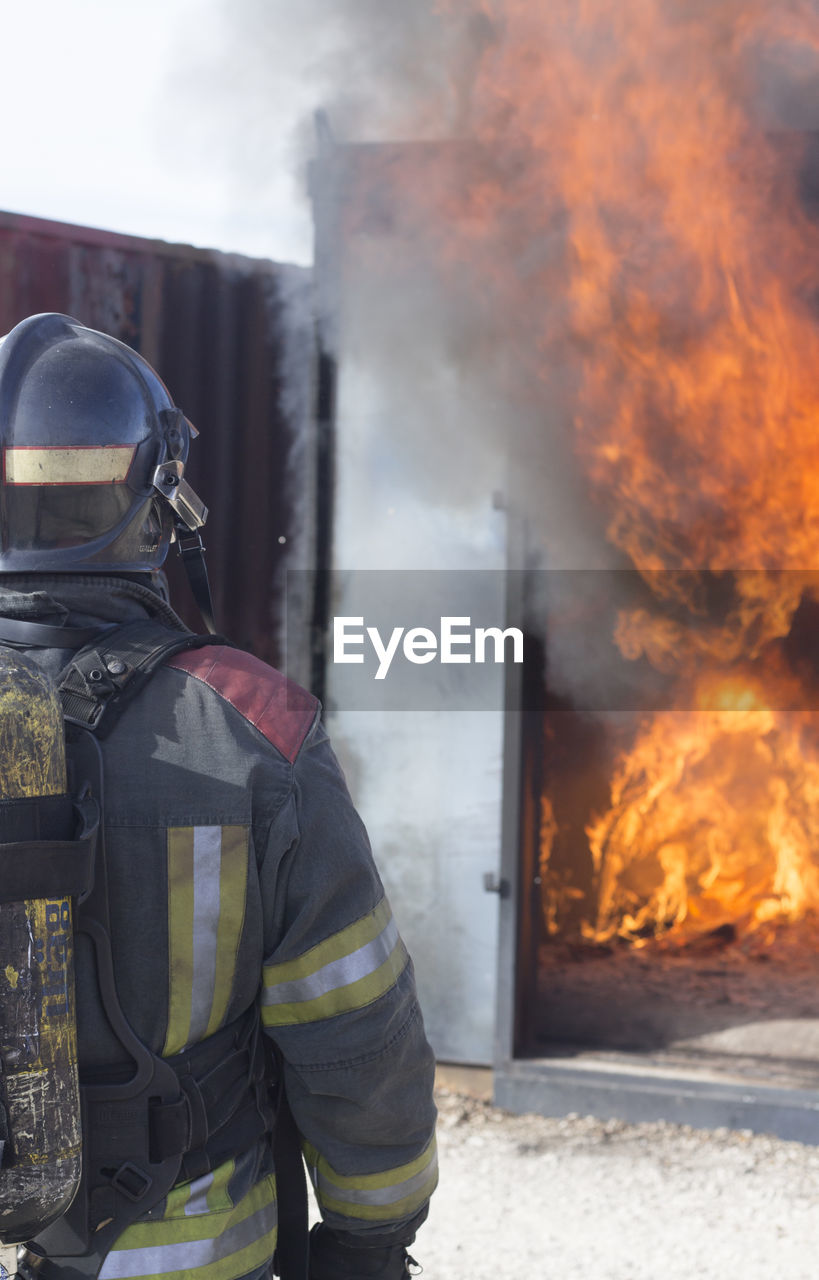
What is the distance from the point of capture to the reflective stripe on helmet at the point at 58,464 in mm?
1582

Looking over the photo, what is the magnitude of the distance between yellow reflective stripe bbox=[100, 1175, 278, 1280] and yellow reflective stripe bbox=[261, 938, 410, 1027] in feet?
0.81

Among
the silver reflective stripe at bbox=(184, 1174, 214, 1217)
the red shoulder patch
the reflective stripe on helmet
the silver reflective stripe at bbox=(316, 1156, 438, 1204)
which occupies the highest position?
the reflective stripe on helmet

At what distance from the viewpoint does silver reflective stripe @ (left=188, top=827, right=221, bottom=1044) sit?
1436mm

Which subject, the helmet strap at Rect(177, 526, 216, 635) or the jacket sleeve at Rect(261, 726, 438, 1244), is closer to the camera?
the jacket sleeve at Rect(261, 726, 438, 1244)

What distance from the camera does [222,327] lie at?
188 inches

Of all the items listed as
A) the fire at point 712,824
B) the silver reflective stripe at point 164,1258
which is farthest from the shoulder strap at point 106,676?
the fire at point 712,824

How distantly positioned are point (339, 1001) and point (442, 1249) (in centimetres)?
229

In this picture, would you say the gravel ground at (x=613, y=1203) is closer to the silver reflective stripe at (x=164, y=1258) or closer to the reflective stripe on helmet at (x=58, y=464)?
the silver reflective stripe at (x=164, y=1258)

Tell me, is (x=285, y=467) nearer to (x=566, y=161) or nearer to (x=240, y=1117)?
(x=566, y=161)

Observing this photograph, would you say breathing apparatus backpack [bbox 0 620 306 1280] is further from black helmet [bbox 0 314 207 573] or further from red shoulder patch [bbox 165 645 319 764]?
black helmet [bbox 0 314 207 573]

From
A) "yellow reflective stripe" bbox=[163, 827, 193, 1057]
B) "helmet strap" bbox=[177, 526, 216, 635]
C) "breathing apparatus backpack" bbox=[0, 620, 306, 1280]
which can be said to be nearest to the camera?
"breathing apparatus backpack" bbox=[0, 620, 306, 1280]

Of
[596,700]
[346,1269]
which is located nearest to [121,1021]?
[346,1269]
